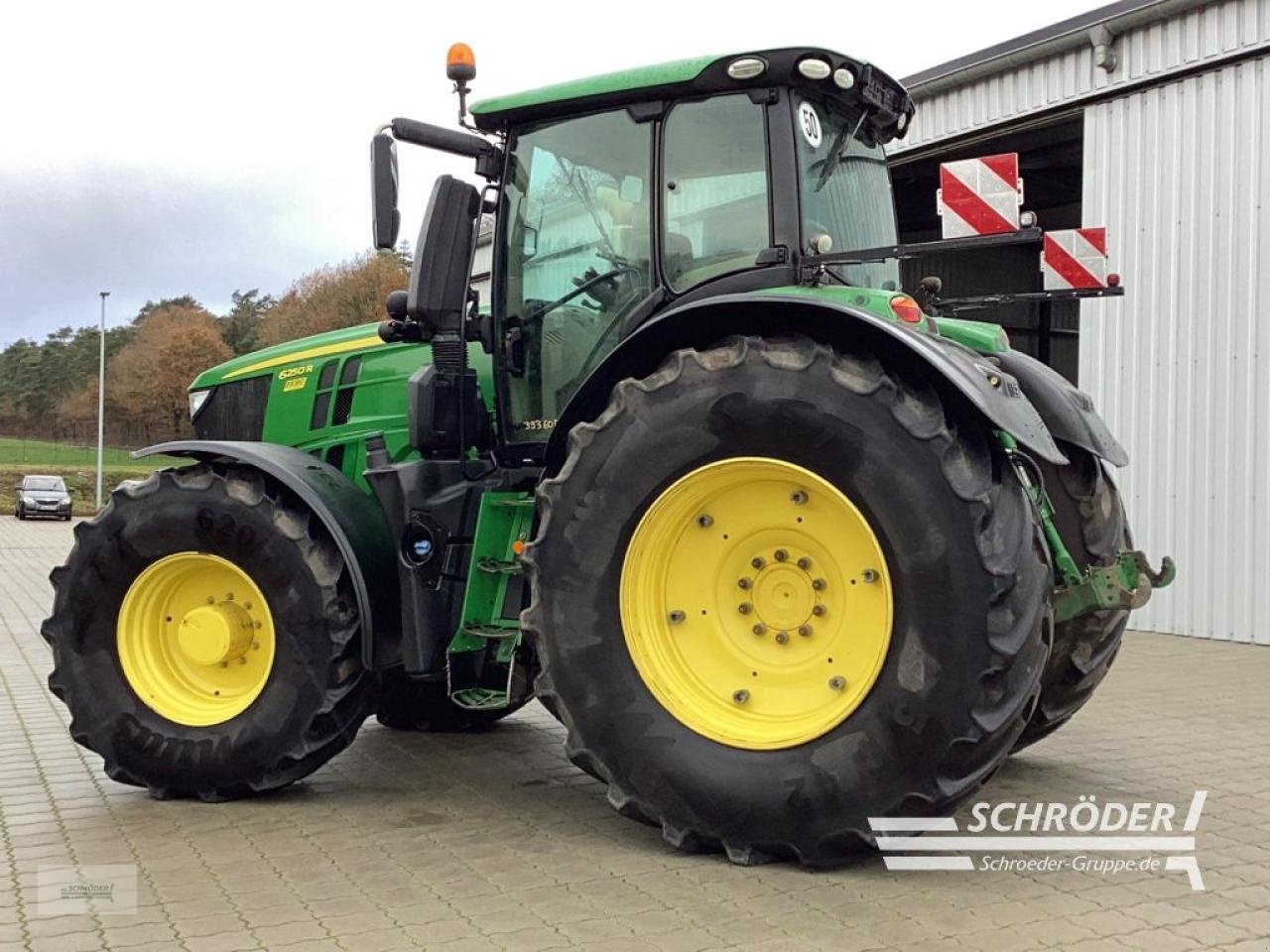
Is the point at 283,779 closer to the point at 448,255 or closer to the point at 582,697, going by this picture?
the point at 582,697

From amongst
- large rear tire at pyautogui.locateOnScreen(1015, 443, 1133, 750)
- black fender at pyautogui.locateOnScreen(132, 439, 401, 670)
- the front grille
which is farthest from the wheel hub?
large rear tire at pyautogui.locateOnScreen(1015, 443, 1133, 750)

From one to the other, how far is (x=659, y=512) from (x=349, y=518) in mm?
1425

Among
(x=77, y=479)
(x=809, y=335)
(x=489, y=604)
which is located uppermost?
(x=809, y=335)

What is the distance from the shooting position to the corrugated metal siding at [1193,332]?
9.45 metres

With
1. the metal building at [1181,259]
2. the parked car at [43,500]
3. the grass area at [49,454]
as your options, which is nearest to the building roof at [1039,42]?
the metal building at [1181,259]

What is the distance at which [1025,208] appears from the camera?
1634cm

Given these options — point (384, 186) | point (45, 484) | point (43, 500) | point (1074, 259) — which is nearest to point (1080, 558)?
point (1074, 259)

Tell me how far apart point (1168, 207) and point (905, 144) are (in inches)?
122

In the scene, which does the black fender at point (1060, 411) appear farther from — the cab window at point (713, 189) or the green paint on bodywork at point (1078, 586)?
the cab window at point (713, 189)

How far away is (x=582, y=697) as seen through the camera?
4039 mm

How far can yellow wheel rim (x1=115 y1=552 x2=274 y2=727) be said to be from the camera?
4844mm

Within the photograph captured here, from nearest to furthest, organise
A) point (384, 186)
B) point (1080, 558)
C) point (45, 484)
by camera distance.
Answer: point (384, 186) < point (1080, 558) < point (45, 484)

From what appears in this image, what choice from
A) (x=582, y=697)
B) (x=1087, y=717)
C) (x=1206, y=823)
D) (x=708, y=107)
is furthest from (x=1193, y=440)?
(x=582, y=697)

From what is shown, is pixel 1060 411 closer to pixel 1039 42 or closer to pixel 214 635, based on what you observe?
pixel 214 635
